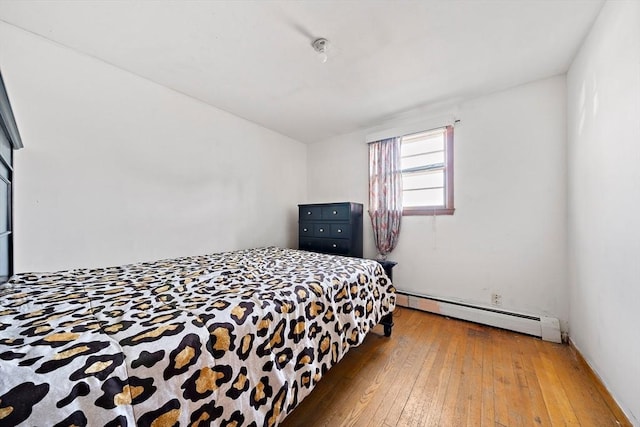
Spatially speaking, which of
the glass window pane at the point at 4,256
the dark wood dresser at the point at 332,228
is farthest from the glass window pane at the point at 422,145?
the glass window pane at the point at 4,256

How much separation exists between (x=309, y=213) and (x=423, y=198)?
59.0 inches

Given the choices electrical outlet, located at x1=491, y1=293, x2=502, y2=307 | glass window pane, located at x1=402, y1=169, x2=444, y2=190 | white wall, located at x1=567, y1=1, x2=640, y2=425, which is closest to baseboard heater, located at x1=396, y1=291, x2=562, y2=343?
electrical outlet, located at x1=491, y1=293, x2=502, y2=307

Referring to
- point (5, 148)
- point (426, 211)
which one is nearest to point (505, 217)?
point (426, 211)

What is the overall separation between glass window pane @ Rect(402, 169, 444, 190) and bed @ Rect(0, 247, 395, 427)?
174 centimetres

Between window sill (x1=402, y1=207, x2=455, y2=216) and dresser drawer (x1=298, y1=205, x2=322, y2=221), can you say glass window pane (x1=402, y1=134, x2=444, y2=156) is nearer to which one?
window sill (x1=402, y1=207, x2=455, y2=216)

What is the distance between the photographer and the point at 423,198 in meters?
2.91

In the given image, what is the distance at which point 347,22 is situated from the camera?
156 centimetres

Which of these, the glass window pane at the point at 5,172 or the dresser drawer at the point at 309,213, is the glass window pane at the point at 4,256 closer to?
the glass window pane at the point at 5,172

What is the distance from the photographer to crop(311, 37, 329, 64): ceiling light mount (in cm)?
170

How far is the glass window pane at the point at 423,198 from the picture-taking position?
2.81 m

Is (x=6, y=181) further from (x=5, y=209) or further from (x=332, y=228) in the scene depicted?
(x=332, y=228)

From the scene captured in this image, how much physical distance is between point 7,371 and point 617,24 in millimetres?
2925

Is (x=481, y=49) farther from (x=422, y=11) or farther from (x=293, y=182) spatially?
(x=293, y=182)

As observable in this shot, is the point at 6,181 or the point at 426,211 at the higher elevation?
the point at 6,181
